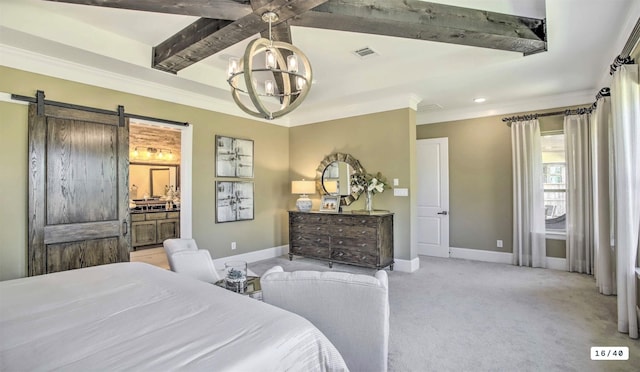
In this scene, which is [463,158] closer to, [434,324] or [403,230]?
[403,230]

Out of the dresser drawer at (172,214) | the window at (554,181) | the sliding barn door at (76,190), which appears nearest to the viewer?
the sliding barn door at (76,190)

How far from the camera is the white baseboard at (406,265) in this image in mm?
4785

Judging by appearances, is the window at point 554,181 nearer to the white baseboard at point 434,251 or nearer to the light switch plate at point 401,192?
the white baseboard at point 434,251

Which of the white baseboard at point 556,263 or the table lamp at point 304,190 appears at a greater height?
the table lamp at point 304,190

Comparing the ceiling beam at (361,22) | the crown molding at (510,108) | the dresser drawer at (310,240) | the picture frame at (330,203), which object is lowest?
the dresser drawer at (310,240)

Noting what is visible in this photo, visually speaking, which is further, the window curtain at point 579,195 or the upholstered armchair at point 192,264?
the window curtain at point 579,195

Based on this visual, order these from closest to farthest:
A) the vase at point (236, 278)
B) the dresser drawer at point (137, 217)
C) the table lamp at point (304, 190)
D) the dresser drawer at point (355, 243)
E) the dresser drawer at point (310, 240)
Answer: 1. the vase at point (236, 278)
2. the dresser drawer at point (355, 243)
3. the dresser drawer at point (310, 240)
4. the table lamp at point (304, 190)
5. the dresser drawer at point (137, 217)

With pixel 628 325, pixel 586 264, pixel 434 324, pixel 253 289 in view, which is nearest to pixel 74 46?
pixel 253 289

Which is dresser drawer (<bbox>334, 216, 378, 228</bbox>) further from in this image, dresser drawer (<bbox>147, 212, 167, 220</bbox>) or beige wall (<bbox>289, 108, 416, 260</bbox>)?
dresser drawer (<bbox>147, 212, 167, 220</bbox>)

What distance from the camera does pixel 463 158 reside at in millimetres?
5742

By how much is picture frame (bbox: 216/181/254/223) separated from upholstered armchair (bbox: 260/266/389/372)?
3.44 meters

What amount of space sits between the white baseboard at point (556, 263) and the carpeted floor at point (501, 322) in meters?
0.29

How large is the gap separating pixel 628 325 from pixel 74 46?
222 inches

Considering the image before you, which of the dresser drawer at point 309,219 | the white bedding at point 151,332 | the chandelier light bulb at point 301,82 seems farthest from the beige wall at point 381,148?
the white bedding at point 151,332
